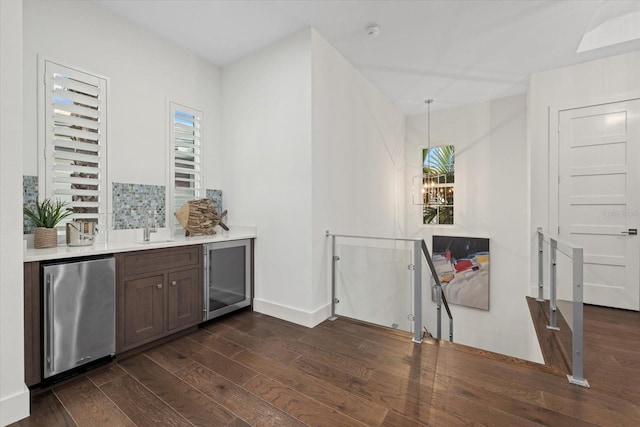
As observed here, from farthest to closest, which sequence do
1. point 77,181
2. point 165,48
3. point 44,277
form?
point 165,48 → point 77,181 → point 44,277

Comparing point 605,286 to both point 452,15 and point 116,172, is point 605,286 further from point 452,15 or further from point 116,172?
point 116,172

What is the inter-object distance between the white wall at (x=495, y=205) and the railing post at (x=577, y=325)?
10.2 ft

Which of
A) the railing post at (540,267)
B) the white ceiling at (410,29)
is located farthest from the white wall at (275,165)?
the railing post at (540,267)

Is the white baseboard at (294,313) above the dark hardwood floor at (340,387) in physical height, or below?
above

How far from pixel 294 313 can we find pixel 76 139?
2.62 metres

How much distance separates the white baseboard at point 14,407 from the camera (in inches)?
62.5

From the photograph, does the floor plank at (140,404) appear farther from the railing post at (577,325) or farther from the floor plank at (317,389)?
the railing post at (577,325)

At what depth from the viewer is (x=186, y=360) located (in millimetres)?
2297

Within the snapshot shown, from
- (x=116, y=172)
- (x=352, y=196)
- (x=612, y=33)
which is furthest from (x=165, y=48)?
(x=612, y=33)

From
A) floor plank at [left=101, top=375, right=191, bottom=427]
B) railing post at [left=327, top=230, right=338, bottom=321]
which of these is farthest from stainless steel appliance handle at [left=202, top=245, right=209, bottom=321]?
railing post at [left=327, top=230, right=338, bottom=321]

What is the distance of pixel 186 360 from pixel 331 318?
4.79ft

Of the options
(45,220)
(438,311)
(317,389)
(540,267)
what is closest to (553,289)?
(540,267)

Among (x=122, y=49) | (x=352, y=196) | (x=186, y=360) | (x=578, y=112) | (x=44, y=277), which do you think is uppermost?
(x=122, y=49)

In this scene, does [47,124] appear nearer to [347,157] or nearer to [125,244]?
[125,244]
